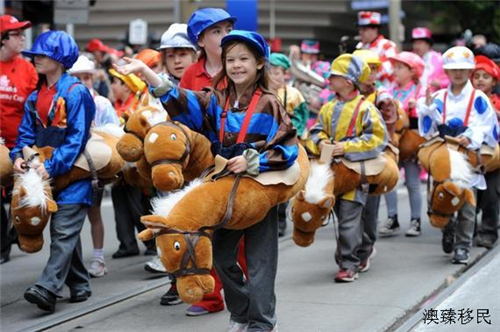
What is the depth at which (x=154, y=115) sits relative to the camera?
21.9 ft

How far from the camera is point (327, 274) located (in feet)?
26.8

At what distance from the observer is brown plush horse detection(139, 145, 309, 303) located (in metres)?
5.02

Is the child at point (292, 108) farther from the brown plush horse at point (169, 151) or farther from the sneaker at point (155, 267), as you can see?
the brown plush horse at point (169, 151)

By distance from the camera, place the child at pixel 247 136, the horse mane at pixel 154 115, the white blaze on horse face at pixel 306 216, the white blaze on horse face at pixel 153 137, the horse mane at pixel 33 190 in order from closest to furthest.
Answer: the child at pixel 247 136 < the white blaze on horse face at pixel 153 137 < the horse mane at pixel 33 190 < the horse mane at pixel 154 115 < the white blaze on horse face at pixel 306 216

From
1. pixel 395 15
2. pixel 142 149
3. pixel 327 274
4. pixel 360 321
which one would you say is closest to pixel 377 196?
pixel 327 274

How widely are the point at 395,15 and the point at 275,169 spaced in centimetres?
1946

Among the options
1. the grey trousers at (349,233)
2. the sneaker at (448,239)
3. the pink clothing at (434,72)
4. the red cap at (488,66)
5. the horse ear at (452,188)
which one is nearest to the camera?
the grey trousers at (349,233)

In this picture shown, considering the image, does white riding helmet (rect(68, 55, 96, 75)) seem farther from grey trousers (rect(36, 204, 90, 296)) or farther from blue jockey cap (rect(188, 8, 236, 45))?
blue jockey cap (rect(188, 8, 236, 45))

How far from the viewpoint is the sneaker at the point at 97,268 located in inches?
324

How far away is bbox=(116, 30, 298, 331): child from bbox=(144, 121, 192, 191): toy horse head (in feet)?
0.49

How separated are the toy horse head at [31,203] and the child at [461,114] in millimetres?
3572

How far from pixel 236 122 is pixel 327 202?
1760mm

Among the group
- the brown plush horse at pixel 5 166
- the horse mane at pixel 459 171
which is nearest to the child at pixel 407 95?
the horse mane at pixel 459 171

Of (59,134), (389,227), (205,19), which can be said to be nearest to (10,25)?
(59,134)
